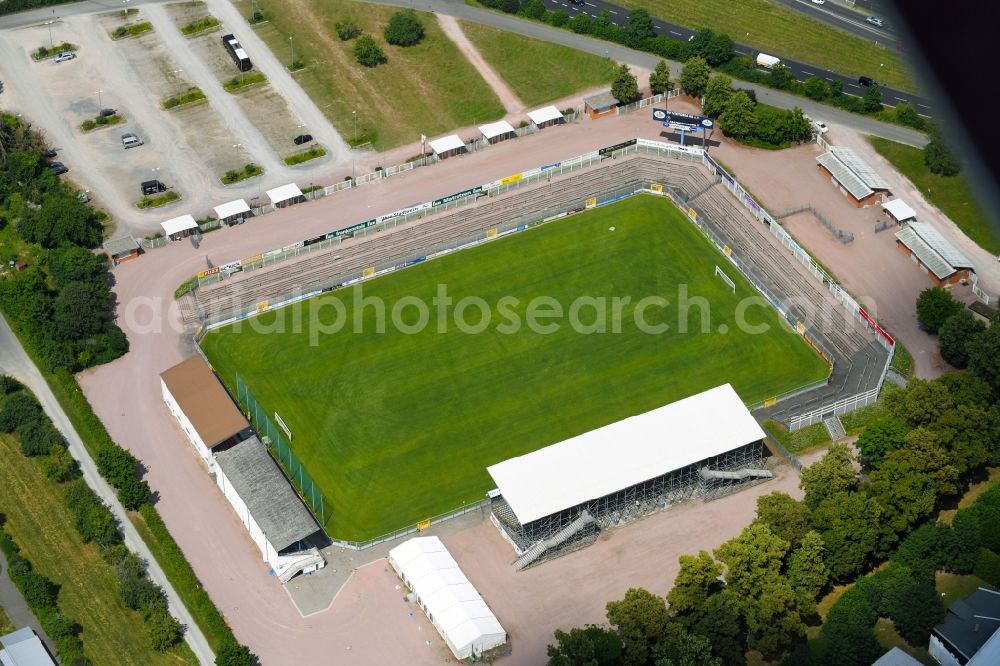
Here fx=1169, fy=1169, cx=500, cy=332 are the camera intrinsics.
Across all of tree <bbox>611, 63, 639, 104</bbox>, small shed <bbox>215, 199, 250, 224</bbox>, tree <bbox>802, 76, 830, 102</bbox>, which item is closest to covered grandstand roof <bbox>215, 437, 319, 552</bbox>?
small shed <bbox>215, 199, 250, 224</bbox>

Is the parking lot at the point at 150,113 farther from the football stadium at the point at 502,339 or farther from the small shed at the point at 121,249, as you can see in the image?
the football stadium at the point at 502,339

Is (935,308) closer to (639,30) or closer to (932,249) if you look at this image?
(932,249)

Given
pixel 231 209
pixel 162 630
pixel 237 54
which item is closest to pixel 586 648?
pixel 162 630

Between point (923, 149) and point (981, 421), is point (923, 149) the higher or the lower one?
the higher one

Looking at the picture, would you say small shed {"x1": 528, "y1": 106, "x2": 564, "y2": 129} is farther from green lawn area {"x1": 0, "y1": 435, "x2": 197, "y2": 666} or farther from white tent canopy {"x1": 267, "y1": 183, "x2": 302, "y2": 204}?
green lawn area {"x1": 0, "y1": 435, "x2": 197, "y2": 666}

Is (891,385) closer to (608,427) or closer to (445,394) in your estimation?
(608,427)

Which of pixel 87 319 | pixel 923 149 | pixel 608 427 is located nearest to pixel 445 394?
pixel 608 427

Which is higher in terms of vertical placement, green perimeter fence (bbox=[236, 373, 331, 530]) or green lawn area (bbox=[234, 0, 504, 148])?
green lawn area (bbox=[234, 0, 504, 148])
